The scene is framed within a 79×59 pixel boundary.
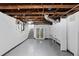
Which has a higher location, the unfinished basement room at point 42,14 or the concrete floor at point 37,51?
the unfinished basement room at point 42,14

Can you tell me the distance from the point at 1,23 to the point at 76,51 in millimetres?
3701

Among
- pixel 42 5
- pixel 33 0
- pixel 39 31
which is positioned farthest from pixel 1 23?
pixel 39 31

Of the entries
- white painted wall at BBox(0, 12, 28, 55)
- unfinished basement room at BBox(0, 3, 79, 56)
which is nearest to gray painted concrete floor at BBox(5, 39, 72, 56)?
unfinished basement room at BBox(0, 3, 79, 56)

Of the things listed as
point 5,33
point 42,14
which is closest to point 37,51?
point 5,33

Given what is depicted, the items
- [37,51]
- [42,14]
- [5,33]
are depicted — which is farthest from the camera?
[42,14]

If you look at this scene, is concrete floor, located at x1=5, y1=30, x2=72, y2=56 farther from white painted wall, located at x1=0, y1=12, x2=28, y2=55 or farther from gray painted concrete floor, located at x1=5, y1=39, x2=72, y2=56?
white painted wall, located at x1=0, y1=12, x2=28, y2=55

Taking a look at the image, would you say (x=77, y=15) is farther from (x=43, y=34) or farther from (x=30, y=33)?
(x=30, y=33)

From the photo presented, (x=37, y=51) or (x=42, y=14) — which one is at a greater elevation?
(x=42, y=14)

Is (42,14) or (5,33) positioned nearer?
(5,33)

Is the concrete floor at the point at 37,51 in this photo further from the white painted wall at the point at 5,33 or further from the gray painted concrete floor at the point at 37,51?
the white painted wall at the point at 5,33

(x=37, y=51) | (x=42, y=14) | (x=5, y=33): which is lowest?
(x=37, y=51)

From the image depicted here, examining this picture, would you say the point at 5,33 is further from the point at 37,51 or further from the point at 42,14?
the point at 42,14

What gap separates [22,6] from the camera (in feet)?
17.7

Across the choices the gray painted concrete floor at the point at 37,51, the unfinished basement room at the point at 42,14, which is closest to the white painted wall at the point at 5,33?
the unfinished basement room at the point at 42,14
